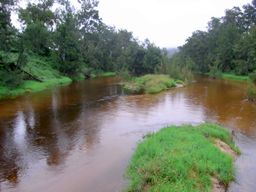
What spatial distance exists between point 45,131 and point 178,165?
9.29 meters

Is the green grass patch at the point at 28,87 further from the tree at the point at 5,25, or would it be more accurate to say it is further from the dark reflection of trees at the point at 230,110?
the dark reflection of trees at the point at 230,110

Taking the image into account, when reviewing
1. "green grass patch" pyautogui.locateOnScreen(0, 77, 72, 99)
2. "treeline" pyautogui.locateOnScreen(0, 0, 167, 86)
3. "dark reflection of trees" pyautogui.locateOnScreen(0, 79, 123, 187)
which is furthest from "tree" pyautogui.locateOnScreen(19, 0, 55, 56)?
"dark reflection of trees" pyautogui.locateOnScreen(0, 79, 123, 187)

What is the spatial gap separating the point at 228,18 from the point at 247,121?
4822cm

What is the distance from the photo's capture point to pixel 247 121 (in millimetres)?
Answer: 19312

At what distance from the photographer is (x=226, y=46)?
5525cm

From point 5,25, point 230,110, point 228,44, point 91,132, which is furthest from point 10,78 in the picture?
point 228,44

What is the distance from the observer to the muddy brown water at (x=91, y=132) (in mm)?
10586

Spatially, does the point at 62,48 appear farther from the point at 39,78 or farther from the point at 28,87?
the point at 28,87

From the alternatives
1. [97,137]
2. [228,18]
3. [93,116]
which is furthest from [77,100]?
[228,18]

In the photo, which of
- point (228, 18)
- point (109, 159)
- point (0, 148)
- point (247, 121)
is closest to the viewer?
point (109, 159)

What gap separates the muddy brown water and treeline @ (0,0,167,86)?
7090 millimetres

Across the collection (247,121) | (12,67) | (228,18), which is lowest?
(247,121)

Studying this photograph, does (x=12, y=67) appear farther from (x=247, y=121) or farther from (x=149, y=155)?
(x=149, y=155)

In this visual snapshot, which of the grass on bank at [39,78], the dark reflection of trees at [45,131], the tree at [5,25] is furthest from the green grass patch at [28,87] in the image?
the tree at [5,25]
